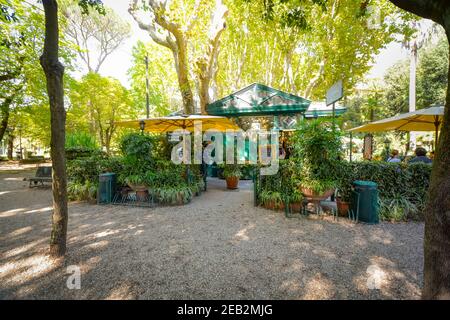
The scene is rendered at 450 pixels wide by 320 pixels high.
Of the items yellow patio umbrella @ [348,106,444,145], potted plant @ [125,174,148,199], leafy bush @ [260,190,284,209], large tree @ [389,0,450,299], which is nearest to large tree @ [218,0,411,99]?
yellow patio umbrella @ [348,106,444,145]

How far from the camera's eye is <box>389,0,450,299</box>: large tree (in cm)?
180

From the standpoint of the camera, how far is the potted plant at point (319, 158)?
206 inches

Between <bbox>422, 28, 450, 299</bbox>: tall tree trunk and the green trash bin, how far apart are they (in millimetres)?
3392

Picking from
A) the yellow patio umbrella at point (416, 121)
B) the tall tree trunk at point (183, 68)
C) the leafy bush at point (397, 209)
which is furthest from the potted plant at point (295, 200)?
the tall tree trunk at point (183, 68)

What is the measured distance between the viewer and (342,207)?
213 inches

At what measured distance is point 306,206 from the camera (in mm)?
5652

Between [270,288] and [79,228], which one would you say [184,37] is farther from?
[270,288]

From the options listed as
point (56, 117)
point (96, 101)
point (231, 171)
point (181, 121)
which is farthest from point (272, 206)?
point (96, 101)

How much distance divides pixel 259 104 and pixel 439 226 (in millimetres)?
8880

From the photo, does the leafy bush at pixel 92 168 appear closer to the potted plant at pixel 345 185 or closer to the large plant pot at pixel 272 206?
the large plant pot at pixel 272 206

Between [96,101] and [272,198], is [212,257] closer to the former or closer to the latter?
[272,198]
